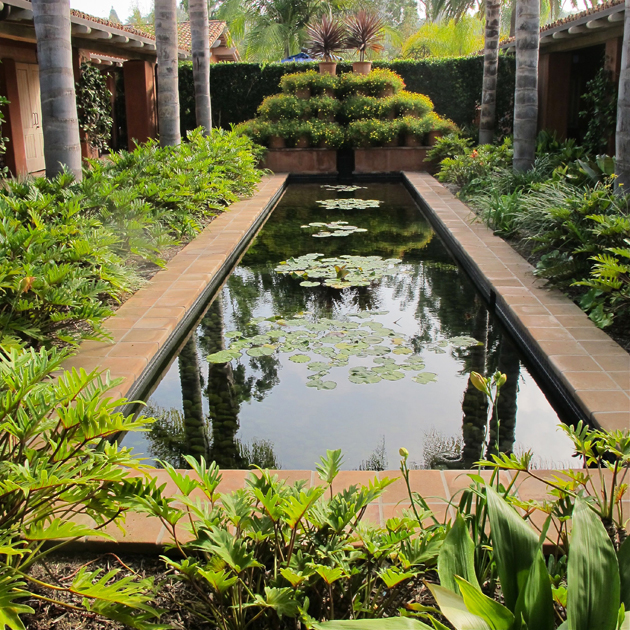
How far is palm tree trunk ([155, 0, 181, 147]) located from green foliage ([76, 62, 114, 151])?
236 centimetres

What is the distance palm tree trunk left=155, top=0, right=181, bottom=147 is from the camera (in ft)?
33.6

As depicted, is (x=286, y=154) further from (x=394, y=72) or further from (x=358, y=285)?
(x=358, y=285)

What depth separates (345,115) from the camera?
1536 cm

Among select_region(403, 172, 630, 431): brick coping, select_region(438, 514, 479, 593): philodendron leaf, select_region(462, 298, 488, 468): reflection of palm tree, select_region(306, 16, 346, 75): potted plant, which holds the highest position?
select_region(306, 16, 346, 75): potted plant

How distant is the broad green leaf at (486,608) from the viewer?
4.74 feet

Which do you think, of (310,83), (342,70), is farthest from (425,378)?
(342,70)

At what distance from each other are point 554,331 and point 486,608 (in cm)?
342

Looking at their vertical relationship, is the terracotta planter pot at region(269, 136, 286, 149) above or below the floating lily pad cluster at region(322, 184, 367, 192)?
above

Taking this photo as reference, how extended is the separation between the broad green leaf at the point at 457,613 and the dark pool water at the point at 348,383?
44.6 inches

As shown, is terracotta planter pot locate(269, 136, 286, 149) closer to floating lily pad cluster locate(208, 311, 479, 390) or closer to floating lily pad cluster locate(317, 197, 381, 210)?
floating lily pad cluster locate(317, 197, 381, 210)

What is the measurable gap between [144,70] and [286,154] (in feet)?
13.3

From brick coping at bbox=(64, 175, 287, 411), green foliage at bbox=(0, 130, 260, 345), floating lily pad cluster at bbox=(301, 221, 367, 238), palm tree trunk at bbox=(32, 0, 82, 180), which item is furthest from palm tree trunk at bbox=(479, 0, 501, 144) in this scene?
palm tree trunk at bbox=(32, 0, 82, 180)

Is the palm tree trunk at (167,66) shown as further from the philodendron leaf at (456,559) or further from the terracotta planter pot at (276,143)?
the philodendron leaf at (456,559)

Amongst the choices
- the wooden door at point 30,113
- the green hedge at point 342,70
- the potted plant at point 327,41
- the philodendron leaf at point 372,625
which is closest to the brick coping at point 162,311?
the philodendron leaf at point 372,625
